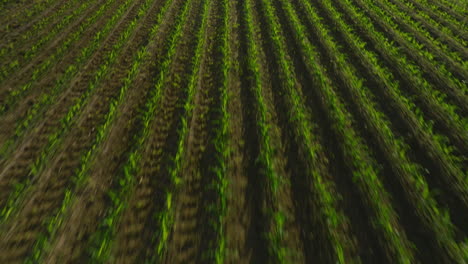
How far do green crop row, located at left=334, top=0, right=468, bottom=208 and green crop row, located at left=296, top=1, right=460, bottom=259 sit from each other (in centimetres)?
46

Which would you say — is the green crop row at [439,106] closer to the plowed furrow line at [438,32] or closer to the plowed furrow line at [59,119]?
the plowed furrow line at [438,32]

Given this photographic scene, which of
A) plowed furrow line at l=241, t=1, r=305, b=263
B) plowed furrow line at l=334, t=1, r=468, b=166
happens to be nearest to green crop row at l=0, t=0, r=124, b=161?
plowed furrow line at l=241, t=1, r=305, b=263

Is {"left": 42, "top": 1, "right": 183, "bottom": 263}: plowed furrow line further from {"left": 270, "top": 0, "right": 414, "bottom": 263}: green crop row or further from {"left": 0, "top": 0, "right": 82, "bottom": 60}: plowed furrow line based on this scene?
{"left": 0, "top": 0, "right": 82, "bottom": 60}: plowed furrow line

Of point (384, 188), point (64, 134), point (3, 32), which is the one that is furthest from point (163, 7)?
point (384, 188)

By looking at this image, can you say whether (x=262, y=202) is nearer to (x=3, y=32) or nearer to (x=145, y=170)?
(x=145, y=170)

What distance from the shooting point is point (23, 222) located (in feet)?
11.7

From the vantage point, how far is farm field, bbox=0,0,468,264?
338cm

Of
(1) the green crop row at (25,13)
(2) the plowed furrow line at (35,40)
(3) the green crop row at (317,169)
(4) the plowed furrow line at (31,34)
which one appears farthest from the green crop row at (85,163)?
(1) the green crop row at (25,13)

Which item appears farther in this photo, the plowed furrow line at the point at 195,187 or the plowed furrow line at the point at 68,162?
the plowed furrow line at the point at 68,162

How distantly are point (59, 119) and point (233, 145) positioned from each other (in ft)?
11.7

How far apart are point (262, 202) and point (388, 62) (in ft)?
18.9

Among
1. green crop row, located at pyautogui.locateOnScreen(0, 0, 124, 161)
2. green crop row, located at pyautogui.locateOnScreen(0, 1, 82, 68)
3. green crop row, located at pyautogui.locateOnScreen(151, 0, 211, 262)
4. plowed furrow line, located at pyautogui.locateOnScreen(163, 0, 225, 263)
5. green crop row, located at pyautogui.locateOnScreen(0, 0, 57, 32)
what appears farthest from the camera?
green crop row, located at pyautogui.locateOnScreen(0, 0, 57, 32)

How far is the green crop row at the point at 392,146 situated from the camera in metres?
3.50

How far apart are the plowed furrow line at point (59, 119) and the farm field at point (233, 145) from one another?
0.03 m
